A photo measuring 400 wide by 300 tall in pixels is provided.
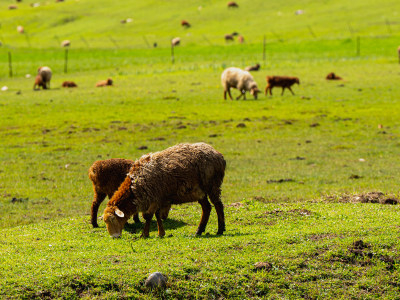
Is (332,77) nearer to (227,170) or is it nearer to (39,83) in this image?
(39,83)

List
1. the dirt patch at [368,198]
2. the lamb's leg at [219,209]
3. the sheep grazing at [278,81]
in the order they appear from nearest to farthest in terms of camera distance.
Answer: the lamb's leg at [219,209], the dirt patch at [368,198], the sheep grazing at [278,81]

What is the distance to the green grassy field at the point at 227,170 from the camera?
937cm

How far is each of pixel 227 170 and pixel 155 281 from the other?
1224 cm

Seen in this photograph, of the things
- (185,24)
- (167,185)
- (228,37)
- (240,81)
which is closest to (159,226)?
(167,185)

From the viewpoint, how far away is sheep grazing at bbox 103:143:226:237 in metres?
11.3

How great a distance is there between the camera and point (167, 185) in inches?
451

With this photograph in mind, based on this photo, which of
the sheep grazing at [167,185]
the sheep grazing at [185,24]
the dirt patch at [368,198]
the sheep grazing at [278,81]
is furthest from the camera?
the sheep grazing at [185,24]

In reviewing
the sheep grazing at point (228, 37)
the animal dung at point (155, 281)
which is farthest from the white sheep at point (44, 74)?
the sheep grazing at point (228, 37)

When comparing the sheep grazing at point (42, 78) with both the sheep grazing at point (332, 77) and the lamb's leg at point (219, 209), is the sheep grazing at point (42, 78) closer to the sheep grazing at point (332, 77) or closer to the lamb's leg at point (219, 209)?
the sheep grazing at point (332, 77)

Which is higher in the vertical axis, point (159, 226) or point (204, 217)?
point (204, 217)

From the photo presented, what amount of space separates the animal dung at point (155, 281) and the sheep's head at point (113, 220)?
225 centimetres

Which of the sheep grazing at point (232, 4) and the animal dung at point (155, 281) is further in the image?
the sheep grazing at point (232, 4)

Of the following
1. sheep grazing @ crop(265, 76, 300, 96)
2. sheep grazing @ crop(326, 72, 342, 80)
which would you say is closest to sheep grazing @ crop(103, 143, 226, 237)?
sheep grazing @ crop(265, 76, 300, 96)

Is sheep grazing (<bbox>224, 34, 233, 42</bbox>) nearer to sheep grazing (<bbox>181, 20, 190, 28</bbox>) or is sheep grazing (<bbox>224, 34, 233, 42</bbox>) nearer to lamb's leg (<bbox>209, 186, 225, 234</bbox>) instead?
sheep grazing (<bbox>181, 20, 190, 28</bbox>)
